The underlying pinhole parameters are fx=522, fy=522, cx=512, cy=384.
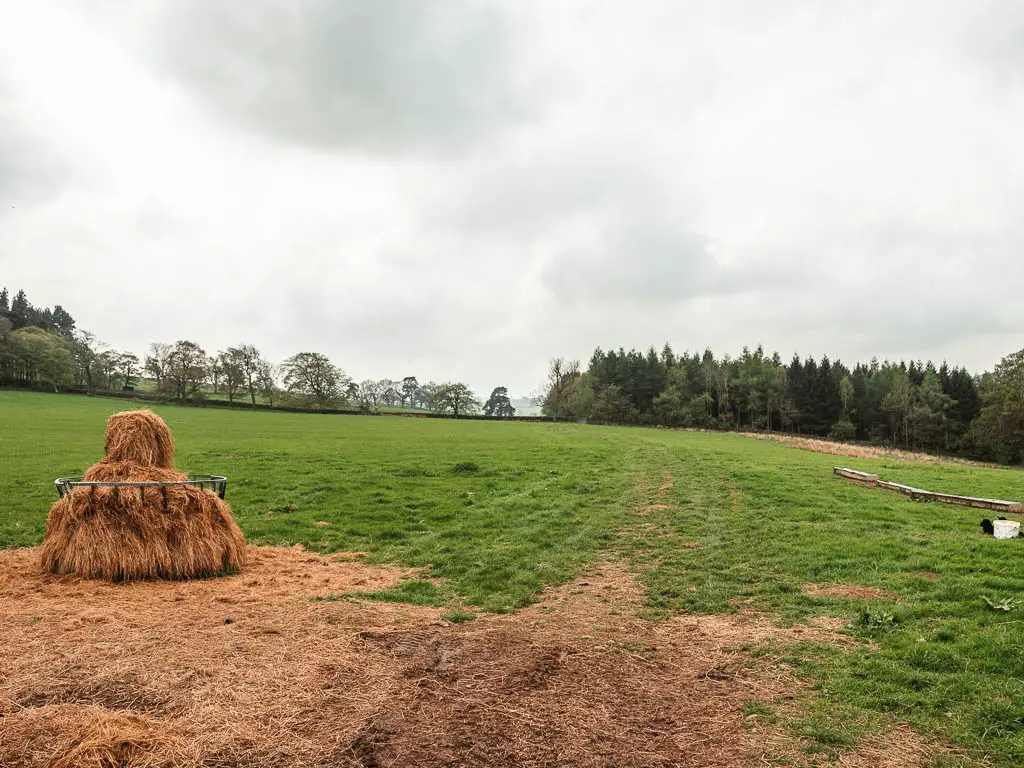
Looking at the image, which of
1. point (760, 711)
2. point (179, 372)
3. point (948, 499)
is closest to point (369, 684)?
point (760, 711)

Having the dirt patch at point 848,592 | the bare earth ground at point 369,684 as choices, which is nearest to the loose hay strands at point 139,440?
the bare earth ground at point 369,684

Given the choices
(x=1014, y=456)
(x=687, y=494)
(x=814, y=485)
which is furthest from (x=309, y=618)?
(x=1014, y=456)

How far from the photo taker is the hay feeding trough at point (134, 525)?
9031 millimetres

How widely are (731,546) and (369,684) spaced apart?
9277mm

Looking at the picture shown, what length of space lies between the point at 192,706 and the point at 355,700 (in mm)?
1484

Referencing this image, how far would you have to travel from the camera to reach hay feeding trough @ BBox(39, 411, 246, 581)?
9031 mm

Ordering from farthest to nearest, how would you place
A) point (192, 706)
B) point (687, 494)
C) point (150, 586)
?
point (687, 494)
point (150, 586)
point (192, 706)

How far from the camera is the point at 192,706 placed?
492 centimetres

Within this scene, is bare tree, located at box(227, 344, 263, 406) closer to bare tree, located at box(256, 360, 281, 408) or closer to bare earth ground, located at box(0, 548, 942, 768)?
bare tree, located at box(256, 360, 281, 408)

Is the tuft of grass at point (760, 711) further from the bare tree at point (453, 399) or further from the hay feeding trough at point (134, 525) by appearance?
the bare tree at point (453, 399)

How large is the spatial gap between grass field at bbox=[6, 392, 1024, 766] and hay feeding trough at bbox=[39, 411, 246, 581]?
10.1ft

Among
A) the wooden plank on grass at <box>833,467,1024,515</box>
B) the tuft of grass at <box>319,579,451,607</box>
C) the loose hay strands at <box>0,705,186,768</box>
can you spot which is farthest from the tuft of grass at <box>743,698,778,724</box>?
the wooden plank on grass at <box>833,467,1024,515</box>

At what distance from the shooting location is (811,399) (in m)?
96.2

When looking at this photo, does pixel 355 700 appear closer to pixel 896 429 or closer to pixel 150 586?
pixel 150 586
